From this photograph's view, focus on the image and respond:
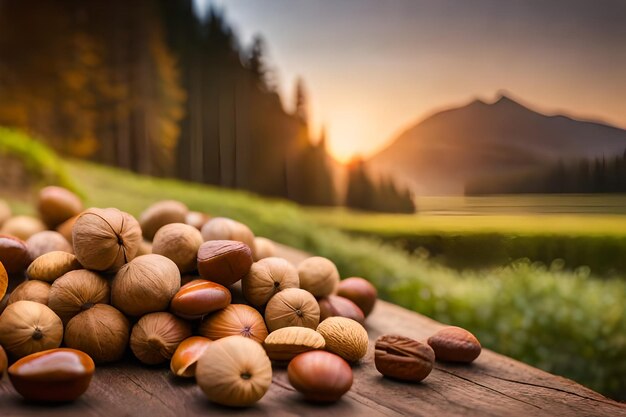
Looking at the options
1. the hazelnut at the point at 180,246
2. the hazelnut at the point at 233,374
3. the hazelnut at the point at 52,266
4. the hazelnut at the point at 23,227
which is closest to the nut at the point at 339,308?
the hazelnut at the point at 180,246

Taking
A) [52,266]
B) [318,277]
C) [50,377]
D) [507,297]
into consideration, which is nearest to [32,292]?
[52,266]

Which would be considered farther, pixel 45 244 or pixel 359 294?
pixel 359 294

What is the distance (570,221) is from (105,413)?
2285 millimetres

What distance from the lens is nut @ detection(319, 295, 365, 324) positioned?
1.68 m

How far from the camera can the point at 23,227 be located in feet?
6.56

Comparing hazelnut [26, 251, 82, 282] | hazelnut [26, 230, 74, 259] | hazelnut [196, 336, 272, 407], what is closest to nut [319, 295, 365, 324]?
hazelnut [196, 336, 272, 407]

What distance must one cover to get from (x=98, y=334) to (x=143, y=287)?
0.15 m

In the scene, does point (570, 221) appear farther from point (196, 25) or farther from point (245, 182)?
point (196, 25)

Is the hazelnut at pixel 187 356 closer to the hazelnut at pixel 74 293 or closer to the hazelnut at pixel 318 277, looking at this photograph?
the hazelnut at pixel 74 293

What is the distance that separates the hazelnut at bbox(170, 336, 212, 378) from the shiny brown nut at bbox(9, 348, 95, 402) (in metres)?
0.19

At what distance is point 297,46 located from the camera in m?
3.44

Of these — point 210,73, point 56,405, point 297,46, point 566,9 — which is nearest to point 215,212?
point 210,73

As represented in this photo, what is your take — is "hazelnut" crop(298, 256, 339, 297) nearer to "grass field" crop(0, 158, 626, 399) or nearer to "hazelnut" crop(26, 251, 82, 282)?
"hazelnut" crop(26, 251, 82, 282)

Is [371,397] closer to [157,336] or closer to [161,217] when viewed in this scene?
[157,336]
